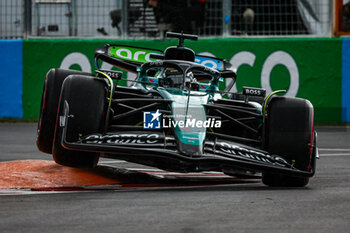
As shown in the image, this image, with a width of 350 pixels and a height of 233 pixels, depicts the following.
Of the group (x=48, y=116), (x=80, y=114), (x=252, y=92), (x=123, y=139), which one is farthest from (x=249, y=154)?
(x=48, y=116)

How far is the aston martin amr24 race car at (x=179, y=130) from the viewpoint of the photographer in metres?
5.72

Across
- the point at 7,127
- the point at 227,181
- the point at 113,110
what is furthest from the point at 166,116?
the point at 7,127

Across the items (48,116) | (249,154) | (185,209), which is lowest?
(185,209)

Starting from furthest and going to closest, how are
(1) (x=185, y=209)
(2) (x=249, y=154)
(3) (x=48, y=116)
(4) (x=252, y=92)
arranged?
(3) (x=48, y=116) → (4) (x=252, y=92) → (2) (x=249, y=154) → (1) (x=185, y=209)

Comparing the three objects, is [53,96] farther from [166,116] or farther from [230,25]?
[230,25]

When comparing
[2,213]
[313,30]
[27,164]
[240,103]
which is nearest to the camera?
[2,213]

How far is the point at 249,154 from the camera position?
19.3ft

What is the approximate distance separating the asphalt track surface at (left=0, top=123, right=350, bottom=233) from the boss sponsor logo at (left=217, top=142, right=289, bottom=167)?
236 millimetres

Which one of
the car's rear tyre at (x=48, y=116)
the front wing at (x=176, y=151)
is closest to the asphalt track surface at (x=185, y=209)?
the front wing at (x=176, y=151)

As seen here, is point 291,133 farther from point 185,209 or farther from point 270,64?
point 270,64

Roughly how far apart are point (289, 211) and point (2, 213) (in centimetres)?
180

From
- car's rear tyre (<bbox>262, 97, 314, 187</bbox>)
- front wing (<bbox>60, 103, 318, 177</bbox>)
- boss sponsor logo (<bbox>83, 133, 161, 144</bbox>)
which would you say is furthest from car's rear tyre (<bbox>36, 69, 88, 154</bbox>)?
car's rear tyre (<bbox>262, 97, 314, 187</bbox>)

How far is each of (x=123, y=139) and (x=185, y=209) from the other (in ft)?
4.58

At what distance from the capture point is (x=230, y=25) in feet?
44.5
